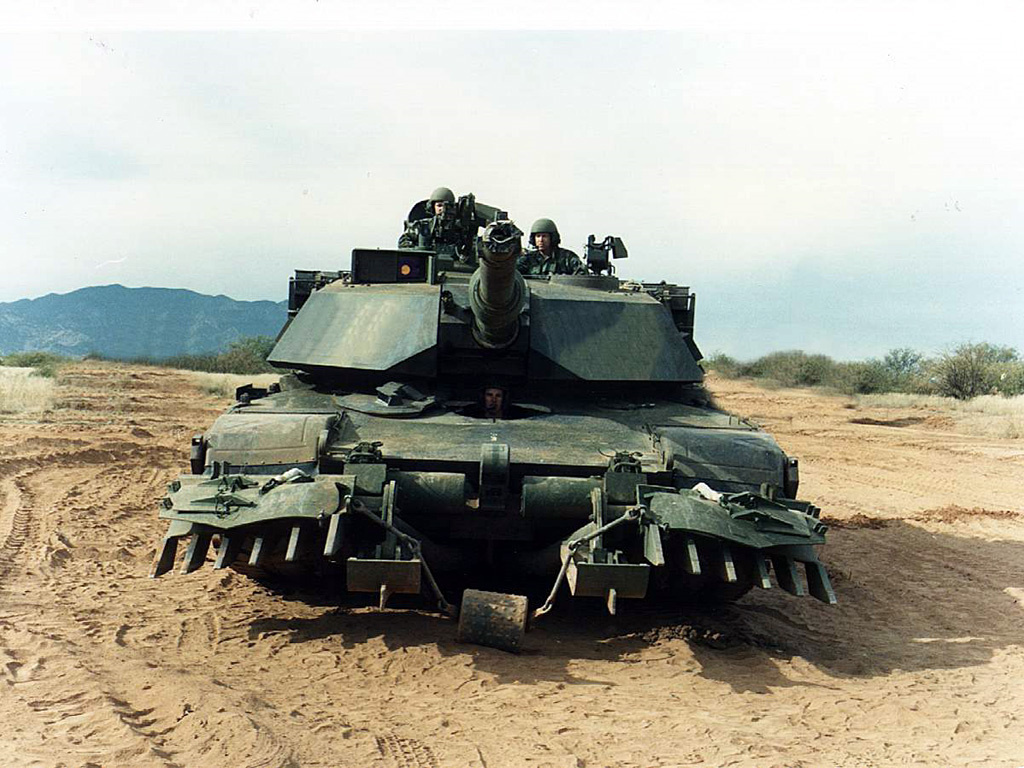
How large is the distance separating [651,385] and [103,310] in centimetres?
7715

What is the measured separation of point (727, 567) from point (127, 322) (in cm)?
7838

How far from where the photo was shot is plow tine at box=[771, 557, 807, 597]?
6.24 meters

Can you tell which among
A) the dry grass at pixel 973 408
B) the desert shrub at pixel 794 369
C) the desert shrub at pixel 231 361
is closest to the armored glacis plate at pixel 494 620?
the dry grass at pixel 973 408

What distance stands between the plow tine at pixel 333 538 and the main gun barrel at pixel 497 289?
1.89 meters

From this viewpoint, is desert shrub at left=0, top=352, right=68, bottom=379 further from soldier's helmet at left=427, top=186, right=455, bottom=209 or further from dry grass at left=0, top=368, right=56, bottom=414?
soldier's helmet at left=427, top=186, right=455, bottom=209

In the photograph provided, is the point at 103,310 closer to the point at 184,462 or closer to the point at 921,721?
the point at 184,462

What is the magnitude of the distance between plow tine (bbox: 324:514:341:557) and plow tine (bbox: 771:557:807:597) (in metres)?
2.66

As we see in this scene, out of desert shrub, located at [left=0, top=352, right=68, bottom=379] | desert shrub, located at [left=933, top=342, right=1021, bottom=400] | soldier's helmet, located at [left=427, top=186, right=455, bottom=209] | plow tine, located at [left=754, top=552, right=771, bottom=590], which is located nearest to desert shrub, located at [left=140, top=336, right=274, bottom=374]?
desert shrub, located at [left=0, top=352, right=68, bottom=379]

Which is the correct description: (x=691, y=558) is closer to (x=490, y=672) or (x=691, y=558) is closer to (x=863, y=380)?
(x=490, y=672)

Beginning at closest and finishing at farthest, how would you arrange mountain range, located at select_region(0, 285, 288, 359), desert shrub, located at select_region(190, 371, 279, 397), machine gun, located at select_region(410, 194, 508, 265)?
1. machine gun, located at select_region(410, 194, 508, 265)
2. desert shrub, located at select_region(190, 371, 279, 397)
3. mountain range, located at select_region(0, 285, 288, 359)

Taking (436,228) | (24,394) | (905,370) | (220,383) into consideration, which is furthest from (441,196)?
(905,370)

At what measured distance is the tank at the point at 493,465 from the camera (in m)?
6.06

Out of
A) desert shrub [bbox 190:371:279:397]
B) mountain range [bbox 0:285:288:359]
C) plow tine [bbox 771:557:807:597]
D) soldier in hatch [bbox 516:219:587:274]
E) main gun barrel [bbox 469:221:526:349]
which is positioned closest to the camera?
plow tine [bbox 771:557:807:597]

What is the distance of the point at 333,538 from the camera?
19.1ft
